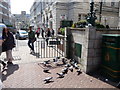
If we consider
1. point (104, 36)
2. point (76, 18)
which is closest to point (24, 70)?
point (104, 36)

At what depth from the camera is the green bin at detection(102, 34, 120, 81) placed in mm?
4109

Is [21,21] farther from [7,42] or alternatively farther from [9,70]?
[9,70]

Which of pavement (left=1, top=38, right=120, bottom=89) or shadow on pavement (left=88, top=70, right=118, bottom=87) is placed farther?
shadow on pavement (left=88, top=70, right=118, bottom=87)

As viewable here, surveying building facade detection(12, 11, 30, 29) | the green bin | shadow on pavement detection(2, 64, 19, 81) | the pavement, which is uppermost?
building facade detection(12, 11, 30, 29)

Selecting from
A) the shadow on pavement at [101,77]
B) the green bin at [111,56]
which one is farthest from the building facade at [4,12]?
the green bin at [111,56]

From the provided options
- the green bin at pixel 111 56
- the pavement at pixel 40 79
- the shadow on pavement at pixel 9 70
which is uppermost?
the green bin at pixel 111 56

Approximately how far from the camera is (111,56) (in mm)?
4312

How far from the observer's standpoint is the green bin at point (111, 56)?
4109 mm

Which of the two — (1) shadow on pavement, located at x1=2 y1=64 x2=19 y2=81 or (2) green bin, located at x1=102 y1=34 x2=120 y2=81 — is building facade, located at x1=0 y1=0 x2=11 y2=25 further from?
(2) green bin, located at x1=102 y1=34 x2=120 y2=81

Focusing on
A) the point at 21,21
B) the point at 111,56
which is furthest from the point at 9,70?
the point at 21,21

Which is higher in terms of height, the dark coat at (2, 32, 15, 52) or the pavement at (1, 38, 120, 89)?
the dark coat at (2, 32, 15, 52)

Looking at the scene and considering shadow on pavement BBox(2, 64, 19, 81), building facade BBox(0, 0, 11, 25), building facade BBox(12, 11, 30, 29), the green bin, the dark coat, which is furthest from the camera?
building facade BBox(12, 11, 30, 29)

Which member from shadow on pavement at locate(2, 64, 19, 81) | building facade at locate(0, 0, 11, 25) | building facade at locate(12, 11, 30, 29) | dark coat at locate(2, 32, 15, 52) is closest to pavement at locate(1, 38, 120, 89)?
shadow on pavement at locate(2, 64, 19, 81)

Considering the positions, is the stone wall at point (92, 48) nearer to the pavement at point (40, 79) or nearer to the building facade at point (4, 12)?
the pavement at point (40, 79)
